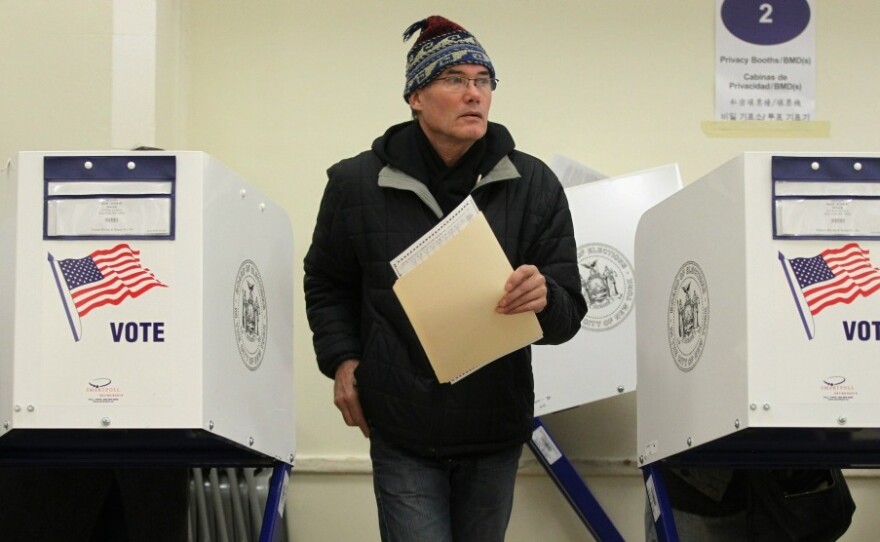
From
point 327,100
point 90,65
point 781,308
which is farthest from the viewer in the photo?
point 327,100

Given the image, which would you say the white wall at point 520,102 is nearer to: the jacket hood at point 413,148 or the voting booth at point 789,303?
the jacket hood at point 413,148

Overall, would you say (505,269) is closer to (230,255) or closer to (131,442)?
(230,255)

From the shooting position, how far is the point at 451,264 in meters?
2.12

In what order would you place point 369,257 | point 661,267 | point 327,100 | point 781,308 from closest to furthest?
point 781,308, point 369,257, point 661,267, point 327,100

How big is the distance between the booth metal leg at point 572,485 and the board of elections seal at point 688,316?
1.19m

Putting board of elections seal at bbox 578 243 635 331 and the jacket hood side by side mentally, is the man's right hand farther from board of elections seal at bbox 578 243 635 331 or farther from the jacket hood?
board of elections seal at bbox 578 243 635 331

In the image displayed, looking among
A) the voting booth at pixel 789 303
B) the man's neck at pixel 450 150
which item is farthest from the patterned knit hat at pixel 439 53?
the voting booth at pixel 789 303

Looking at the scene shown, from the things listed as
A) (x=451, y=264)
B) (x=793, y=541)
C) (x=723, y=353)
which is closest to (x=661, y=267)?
(x=723, y=353)

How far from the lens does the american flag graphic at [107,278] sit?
2043 mm

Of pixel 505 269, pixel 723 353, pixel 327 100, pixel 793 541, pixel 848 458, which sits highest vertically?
pixel 327 100

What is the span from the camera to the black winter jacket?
227 centimetres

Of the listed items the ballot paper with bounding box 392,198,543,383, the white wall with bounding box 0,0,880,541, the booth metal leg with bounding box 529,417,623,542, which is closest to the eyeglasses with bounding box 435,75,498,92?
the ballot paper with bounding box 392,198,543,383

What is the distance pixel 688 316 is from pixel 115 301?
1.10m

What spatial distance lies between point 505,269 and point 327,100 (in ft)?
6.75
